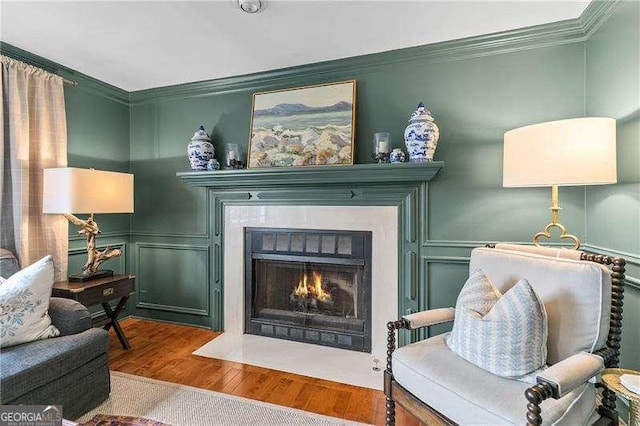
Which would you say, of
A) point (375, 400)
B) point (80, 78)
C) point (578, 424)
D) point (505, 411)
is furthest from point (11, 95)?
point (578, 424)

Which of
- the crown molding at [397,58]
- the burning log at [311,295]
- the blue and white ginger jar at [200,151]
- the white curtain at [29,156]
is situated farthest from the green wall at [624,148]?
the white curtain at [29,156]

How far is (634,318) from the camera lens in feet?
5.41

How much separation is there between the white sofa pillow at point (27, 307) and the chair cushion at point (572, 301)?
2.57 meters

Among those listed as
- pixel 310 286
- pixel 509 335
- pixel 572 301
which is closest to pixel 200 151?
pixel 310 286

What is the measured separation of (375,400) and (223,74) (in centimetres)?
284

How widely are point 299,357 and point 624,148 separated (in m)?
2.43

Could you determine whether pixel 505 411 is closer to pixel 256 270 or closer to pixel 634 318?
pixel 634 318

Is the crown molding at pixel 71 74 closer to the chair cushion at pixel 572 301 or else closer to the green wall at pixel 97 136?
the green wall at pixel 97 136

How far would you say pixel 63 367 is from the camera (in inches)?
64.9

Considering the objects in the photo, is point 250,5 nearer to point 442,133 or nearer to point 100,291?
point 442,133

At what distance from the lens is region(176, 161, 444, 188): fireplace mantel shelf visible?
2205 mm

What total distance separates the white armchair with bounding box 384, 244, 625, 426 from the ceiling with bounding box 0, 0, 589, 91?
5.02 feet

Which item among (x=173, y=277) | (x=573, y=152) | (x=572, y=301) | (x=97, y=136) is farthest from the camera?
(x=173, y=277)

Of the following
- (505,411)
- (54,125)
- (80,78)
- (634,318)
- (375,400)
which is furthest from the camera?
(80,78)
